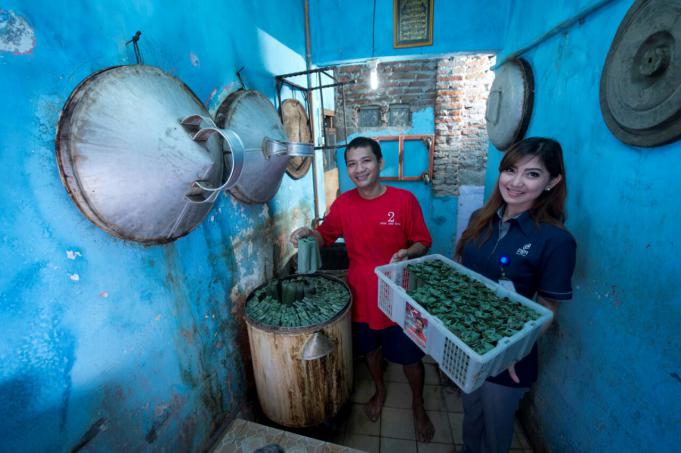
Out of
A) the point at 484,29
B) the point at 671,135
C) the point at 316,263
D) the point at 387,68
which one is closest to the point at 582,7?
the point at 671,135

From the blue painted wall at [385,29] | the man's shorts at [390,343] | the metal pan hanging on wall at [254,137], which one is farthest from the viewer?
the blue painted wall at [385,29]

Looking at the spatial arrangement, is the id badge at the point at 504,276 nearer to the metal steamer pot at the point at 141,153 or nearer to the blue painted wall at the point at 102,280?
the metal steamer pot at the point at 141,153

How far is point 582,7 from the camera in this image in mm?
1671

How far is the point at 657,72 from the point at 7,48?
230cm

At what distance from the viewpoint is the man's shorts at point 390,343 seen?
2156mm

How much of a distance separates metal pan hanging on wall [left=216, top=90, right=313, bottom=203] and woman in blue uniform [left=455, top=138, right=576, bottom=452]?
1097mm

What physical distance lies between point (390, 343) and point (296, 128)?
2287 millimetres

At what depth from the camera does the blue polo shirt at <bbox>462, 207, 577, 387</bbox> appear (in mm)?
1368

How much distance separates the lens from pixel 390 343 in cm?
220

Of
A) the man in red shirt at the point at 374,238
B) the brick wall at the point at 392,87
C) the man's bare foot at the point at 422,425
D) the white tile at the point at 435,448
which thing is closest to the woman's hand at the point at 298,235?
the man in red shirt at the point at 374,238

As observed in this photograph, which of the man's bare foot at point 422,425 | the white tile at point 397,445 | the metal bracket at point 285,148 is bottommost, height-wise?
the white tile at point 397,445

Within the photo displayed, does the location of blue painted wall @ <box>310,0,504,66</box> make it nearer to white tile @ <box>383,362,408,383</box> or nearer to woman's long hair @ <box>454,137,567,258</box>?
woman's long hair @ <box>454,137,567,258</box>

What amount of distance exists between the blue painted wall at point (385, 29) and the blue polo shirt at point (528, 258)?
215cm

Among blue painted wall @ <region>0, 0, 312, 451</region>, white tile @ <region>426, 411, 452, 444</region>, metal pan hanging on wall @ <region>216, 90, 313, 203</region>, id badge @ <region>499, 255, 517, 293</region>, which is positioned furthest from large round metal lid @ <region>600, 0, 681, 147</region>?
white tile @ <region>426, 411, 452, 444</region>
